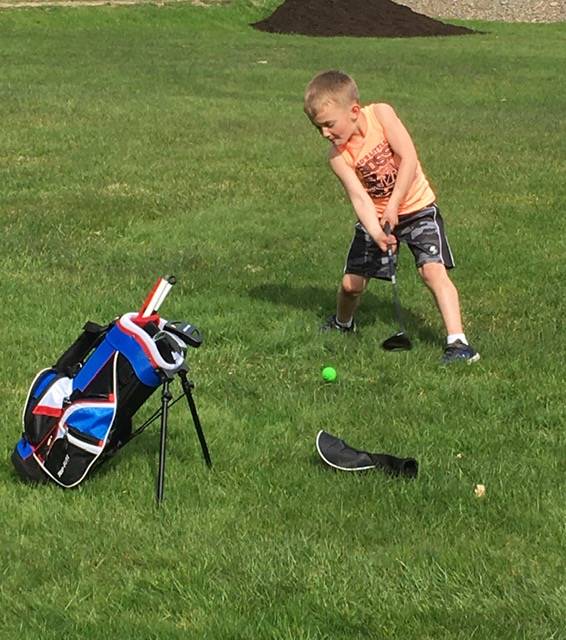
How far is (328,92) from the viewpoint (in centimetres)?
650

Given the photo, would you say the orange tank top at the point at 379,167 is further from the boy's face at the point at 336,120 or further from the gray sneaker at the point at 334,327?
the gray sneaker at the point at 334,327

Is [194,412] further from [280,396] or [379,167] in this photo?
[379,167]

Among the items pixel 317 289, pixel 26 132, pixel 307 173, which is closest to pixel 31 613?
pixel 317 289

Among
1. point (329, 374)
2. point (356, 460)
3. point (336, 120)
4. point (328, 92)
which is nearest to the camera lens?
point (356, 460)

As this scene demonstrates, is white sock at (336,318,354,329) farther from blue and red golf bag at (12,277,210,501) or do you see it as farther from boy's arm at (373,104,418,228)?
blue and red golf bag at (12,277,210,501)

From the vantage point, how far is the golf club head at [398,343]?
23.0ft

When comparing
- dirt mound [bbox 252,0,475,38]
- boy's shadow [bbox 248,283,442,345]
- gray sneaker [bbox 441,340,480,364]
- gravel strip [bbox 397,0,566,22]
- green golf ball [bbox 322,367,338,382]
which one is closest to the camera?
green golf ball [bbox 322,367,338,382]

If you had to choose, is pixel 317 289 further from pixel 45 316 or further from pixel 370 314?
pixel 45 316

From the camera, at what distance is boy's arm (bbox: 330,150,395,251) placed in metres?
6.78

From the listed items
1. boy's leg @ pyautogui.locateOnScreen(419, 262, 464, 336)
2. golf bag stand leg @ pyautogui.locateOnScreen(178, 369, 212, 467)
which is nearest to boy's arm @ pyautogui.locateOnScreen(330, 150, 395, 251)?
boy's leg @ pyautogui.locateOnScreen(419, 262, 464, 336)

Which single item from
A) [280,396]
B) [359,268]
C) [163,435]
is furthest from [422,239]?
[163,435]

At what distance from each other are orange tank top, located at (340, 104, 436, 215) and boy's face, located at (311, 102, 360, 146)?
0.19 m

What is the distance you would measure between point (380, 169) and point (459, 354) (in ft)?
4.32

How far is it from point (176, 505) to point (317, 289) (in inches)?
157
